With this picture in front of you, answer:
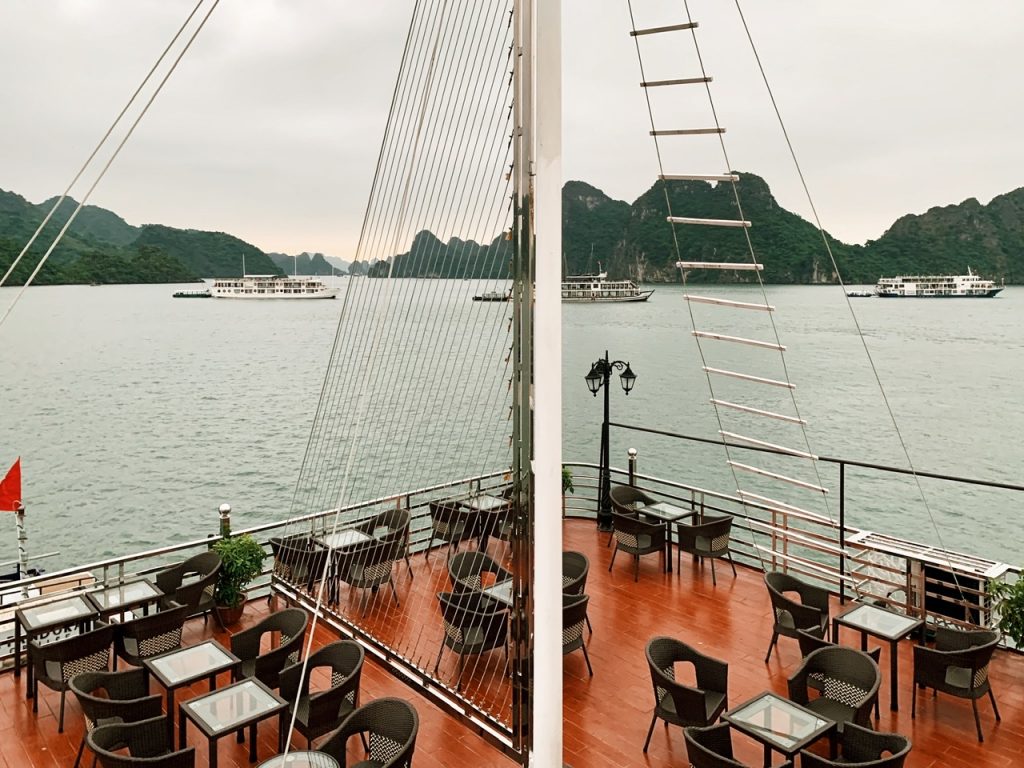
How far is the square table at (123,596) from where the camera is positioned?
5965 mm

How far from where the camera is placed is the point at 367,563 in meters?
6.95

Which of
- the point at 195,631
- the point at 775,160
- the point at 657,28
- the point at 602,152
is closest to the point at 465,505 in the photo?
the point at 195,631

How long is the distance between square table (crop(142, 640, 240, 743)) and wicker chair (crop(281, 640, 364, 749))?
1.53 ft

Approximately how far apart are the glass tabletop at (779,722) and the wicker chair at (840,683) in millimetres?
310

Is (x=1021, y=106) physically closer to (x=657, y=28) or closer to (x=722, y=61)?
(x=722, y=61)

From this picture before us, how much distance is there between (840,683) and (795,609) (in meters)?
1.04

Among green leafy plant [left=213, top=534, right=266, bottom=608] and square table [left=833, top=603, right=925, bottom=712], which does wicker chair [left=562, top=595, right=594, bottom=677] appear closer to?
square table [left=833, top=603, right=925, bottom=712]

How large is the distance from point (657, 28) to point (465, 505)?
5.69 meters

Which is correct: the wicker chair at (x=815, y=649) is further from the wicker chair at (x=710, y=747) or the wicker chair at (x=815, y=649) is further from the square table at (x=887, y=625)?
the wicker chair at (x=710, y=747)

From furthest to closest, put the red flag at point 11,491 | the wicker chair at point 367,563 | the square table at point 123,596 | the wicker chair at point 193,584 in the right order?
the red flag at point 11,491
the wicker chair at point 367,563
the wicker chair at point 193,584
the square table at point 123,596

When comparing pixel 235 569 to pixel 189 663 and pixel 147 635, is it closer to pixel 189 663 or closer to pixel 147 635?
pixel 147 635

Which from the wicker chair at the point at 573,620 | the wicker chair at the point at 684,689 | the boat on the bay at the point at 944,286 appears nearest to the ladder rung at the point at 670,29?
the wicker chair at the point at 684,689

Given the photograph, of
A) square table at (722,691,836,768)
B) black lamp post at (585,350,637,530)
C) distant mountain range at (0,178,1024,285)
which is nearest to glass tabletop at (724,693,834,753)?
square table at (722,691,836,768)

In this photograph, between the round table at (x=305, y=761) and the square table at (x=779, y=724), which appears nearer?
the round table at (x=305, y=761)
